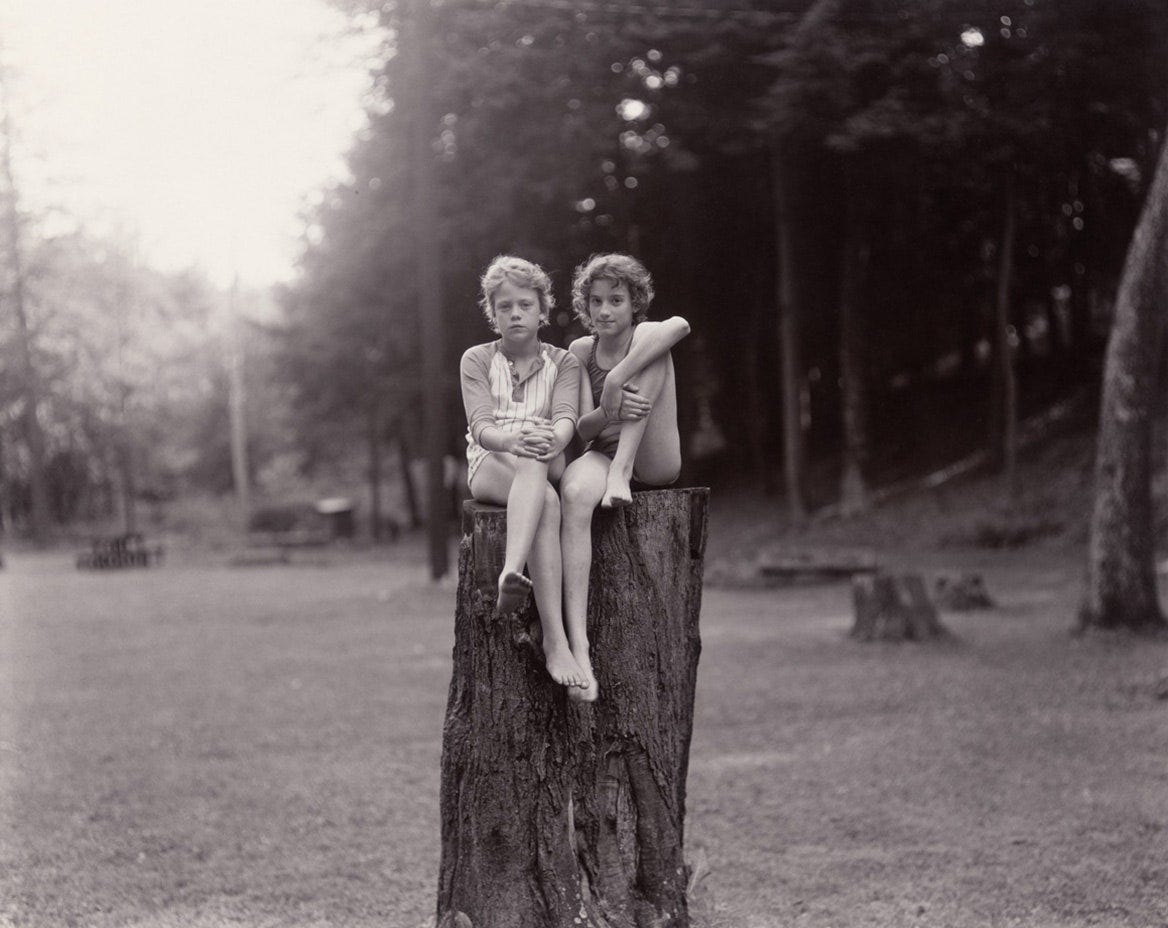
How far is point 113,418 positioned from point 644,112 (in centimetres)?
2733

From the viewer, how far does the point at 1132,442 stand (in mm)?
11977

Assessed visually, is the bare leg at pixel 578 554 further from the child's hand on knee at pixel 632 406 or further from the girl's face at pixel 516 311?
the girl's face at pixel 516 311

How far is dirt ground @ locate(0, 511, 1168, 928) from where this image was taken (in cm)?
605

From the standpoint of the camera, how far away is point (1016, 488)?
81.7 ft

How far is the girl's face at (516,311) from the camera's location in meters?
4.56

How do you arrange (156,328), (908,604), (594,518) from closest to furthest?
(594,518) → (908,604) → (156,328)

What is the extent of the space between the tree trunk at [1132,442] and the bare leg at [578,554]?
8.75 m

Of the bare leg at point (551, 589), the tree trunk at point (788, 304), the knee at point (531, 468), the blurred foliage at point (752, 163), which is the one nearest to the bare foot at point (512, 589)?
the bare leg at point (551, 589)

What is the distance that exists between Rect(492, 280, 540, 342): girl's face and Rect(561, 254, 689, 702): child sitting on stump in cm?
24

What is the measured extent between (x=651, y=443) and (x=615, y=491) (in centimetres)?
38

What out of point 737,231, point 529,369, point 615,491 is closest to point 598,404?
point 529,369

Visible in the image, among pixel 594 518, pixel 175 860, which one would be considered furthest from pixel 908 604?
pixel 594 518

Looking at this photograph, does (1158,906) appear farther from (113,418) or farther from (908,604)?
(113,418)

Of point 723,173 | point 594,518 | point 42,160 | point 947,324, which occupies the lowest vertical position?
point 594,518
